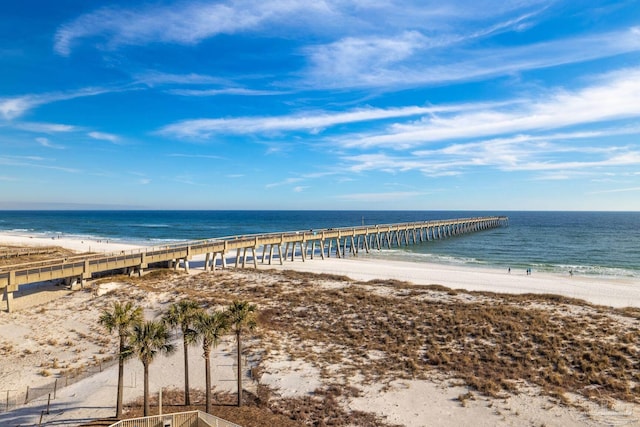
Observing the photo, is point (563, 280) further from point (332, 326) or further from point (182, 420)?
point (182, 420)

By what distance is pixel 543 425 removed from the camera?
14633 millimetres

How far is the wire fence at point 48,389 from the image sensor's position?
55.0 feet

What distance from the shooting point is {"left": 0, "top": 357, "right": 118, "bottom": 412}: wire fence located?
16.8 meters

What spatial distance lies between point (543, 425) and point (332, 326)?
12984 millimetres

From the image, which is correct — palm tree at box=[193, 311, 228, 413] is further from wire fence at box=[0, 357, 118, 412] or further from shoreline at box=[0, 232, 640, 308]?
shoreline at box=[0, 232, 640, 308]

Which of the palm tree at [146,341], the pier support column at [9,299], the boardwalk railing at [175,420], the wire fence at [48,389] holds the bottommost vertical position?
the wire fence at [48,389]

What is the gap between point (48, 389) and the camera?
17969 mm

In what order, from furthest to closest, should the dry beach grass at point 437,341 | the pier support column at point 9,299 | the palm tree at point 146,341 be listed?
the pier support column at point 9,299 → the dry beach grass at point 437,341 → the palm tree at point 146,341

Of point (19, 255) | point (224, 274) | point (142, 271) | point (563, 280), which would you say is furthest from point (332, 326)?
point (19, 255)

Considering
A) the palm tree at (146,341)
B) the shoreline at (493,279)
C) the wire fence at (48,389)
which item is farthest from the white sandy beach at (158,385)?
the palm tree at (146,341)

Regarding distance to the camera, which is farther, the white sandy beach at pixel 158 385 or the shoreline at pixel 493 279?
the shoreline at pixel 493 279

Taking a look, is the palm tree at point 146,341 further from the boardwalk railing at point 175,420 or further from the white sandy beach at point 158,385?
the white sandy beach at point 158,385

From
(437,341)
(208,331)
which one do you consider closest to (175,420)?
(208,331)

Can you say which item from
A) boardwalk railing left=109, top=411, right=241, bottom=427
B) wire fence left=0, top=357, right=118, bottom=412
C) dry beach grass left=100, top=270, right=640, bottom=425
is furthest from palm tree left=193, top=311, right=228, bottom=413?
wire fence left=0, top=357, right=118, bottom=412
